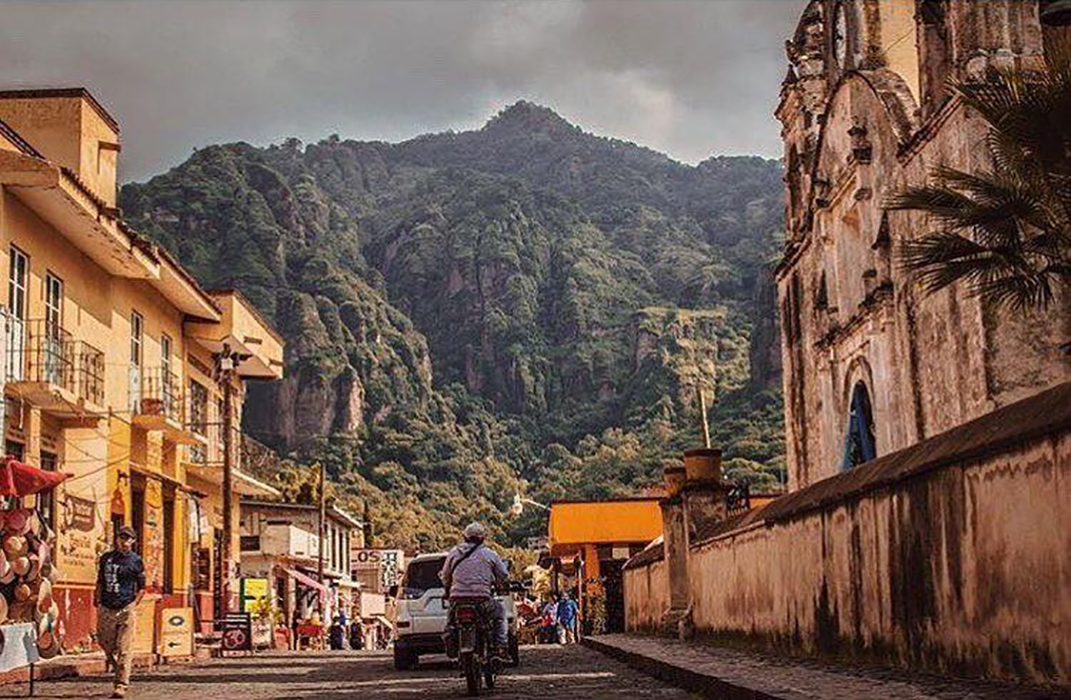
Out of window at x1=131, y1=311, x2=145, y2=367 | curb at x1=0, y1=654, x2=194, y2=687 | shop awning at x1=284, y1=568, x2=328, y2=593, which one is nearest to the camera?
curb at x1=0, y1=654, x2=194, y2=687

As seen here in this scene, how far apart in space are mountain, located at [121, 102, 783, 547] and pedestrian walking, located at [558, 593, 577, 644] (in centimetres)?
4549

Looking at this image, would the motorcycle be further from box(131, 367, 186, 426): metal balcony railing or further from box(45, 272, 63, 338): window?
box(131, 367, 186, 426): metal balcony railing

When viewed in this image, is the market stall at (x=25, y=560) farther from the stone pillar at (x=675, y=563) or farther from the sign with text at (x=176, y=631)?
the stone pillar at (x=675, y=563)

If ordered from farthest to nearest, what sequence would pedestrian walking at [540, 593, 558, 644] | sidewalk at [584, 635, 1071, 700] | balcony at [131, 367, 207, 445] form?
pedestrian walking at [540, 593, 558, 644], balcony at [131, 367, 207, 445], sidewalk at [584, 635, 1071, 700]

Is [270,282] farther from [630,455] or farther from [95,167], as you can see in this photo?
[95,167]

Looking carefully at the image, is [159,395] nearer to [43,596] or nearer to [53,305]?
[53,305]

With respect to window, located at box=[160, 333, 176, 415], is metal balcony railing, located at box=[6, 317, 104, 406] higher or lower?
lower

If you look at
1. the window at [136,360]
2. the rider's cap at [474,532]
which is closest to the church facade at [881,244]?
the rider's cap at [474,532]

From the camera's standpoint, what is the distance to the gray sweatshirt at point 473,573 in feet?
45.4

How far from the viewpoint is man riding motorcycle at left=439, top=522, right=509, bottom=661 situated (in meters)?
13.8

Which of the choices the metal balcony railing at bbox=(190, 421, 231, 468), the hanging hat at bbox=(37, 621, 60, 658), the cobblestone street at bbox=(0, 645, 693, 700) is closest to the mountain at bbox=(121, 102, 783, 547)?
the metal balcony railing at bbox=(190, 421, 231, 468)

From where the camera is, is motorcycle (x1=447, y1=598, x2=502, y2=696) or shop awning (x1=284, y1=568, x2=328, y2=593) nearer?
motorcycle (x1=447, y1=598, x2=502, y2=696)

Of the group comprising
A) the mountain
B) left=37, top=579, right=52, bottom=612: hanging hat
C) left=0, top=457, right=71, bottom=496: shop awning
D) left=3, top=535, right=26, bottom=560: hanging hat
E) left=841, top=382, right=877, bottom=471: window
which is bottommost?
left=37, top=579, right=52, bottom=612: hanging hat

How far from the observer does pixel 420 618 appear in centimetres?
2114
